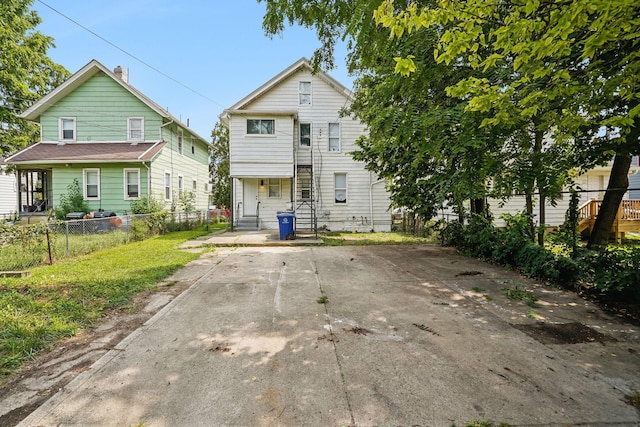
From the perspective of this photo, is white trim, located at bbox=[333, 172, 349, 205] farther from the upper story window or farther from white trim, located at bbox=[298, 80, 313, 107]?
the upper story window

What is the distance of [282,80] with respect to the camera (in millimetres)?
15234

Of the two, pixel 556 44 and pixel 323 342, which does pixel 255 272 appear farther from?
pixel 556 44

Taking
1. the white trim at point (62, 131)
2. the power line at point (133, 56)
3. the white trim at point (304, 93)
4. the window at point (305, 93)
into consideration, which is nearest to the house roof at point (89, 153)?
the white trim at point (62, 131)

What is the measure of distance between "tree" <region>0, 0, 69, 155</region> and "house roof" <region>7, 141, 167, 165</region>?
5.00 meters

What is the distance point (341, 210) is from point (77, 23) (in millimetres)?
11992

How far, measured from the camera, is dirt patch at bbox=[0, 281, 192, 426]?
2.31 meters

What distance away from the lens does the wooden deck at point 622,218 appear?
11.4 m

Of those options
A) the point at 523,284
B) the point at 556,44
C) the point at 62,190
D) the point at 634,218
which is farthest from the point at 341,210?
the point at 62,190

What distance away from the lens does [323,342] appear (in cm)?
325

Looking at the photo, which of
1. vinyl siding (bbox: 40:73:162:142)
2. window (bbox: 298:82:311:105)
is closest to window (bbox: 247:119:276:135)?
window (bbox: 298:82:311:105)

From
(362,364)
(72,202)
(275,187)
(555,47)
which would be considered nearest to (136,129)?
(72,202)

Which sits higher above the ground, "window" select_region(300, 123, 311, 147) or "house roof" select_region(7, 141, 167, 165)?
"window" select_region(300, 123, 311, 147)

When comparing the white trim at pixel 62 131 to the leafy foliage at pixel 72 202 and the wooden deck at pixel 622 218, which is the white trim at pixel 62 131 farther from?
the wooden deck at pixel 622 218

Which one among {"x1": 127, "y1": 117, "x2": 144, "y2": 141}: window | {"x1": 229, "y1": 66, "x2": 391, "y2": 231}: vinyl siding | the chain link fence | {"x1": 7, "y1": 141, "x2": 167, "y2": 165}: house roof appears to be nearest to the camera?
the chain link fence
